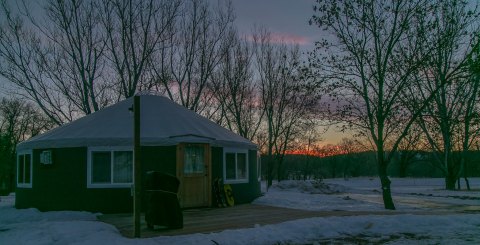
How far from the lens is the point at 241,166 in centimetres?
1300

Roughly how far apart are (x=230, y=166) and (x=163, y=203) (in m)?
4.79

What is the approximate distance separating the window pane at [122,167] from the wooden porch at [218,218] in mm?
935

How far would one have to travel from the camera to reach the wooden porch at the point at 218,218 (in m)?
7.77

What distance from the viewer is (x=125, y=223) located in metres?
8.76

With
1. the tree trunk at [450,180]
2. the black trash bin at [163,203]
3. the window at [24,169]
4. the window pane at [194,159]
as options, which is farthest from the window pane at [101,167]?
the tree trunk at [450,180]

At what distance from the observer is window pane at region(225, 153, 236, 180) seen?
12426 millimetres

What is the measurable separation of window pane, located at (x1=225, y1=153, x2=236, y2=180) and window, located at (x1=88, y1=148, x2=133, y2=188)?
263 cm

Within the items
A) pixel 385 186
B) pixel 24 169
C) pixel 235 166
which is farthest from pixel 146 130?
pixel 385 186

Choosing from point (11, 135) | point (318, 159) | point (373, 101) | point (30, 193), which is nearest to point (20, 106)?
point (11, 135)

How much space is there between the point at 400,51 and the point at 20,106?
36.6 metres

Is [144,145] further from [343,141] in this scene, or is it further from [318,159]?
[318,159]

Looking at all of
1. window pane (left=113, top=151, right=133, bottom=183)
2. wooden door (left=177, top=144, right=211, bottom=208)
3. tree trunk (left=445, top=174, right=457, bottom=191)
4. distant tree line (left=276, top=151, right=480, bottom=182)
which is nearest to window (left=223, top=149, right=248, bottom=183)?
wooden door (left=177, top=144, right=211, bottom=208)

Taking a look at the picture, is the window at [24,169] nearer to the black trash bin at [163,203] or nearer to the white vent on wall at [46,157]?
the white vent on wall at [46,157]

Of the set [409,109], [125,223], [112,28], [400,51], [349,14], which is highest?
[112,28]
